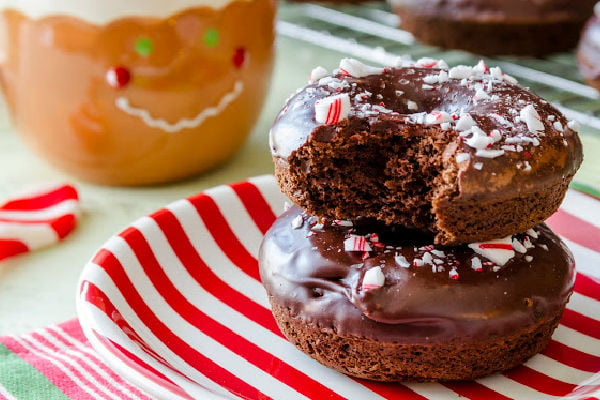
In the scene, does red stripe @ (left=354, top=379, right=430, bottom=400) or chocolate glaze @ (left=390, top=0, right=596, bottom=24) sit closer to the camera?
red stripe @ (left=354, top=379, right=430, bottom=400)

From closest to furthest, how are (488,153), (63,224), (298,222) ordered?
1. (488,153)
2. (298,222)
3. (63,224)

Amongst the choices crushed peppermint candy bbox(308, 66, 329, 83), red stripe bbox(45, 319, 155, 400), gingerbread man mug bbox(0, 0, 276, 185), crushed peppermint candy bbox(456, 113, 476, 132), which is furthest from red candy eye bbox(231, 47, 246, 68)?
crushed peppermint candy bbox(456, 113, 476, 132)

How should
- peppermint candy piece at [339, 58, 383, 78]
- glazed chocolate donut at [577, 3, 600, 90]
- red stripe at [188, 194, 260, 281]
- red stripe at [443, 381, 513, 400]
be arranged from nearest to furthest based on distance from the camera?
1. red stripe at [443, 381, 513, 400]
2. peppermint candy piece at [339, 58, 383, 78]
3. red stripe at [188, 194, 260, 281]
4. glazed chocolate donut at [577, 3, 600, 90]

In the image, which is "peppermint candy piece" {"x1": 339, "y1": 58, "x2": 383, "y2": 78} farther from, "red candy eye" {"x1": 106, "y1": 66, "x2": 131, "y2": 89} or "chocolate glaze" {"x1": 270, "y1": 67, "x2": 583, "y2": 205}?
"red candy eye" {"x1": 106, "y1": 66, "x2": 131, "y2": 89}

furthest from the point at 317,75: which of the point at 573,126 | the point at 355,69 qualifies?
the point at 573,126

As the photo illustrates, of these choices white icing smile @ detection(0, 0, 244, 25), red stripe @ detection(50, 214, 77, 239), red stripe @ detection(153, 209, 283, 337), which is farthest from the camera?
red stripe @ detection(50, 214, 77, 239)

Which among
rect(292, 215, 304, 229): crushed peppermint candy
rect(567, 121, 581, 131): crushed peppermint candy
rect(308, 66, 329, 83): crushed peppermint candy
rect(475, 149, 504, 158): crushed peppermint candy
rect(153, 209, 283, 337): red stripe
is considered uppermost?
rect(567, 121, 581, 131): crushed peppermint candy

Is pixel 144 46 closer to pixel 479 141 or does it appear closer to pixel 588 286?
pixel 479 141
